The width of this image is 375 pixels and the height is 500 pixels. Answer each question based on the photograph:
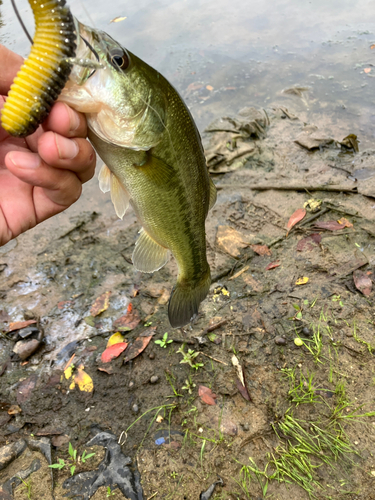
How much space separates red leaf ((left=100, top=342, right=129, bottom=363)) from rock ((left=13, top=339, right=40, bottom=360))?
702mm

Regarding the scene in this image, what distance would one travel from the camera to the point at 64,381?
119 inches

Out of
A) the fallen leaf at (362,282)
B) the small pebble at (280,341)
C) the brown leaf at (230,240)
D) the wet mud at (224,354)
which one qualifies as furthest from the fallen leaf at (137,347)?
the fallen leaf at (362,282)

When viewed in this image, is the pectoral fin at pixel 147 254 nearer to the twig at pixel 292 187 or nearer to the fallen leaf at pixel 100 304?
the fallen leaf at pixel 100 304

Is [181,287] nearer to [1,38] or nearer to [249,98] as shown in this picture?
[249,98]

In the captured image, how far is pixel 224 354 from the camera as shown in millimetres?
3029

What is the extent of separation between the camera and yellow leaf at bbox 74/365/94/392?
2.95 meters

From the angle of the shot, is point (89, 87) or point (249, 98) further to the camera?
point (249, 98)

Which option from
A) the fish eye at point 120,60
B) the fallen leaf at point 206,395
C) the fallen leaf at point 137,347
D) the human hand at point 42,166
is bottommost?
the fallen leaf at point 206,395

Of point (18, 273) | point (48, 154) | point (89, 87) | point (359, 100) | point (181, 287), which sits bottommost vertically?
point (359, 100)

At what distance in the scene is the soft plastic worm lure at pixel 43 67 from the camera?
4.11 feet

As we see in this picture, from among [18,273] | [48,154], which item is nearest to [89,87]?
[48,154]

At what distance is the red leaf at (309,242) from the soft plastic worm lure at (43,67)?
3.16m

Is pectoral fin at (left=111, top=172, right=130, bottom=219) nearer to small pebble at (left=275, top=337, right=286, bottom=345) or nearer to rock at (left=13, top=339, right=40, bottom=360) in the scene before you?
small pebble at (left=275, top=337, right=286, bottom=345)

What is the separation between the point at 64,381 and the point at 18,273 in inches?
67.2
